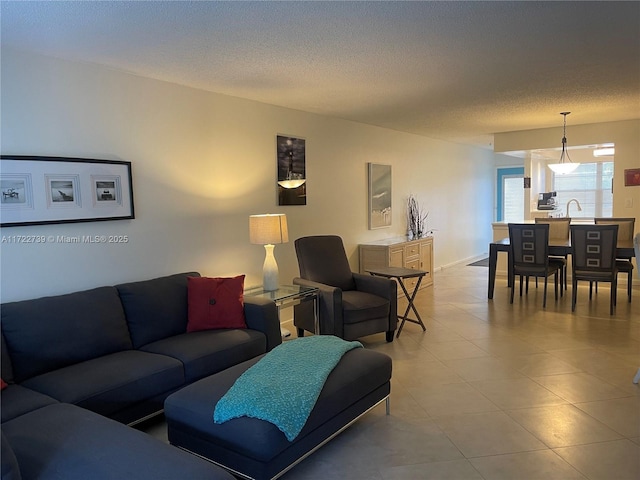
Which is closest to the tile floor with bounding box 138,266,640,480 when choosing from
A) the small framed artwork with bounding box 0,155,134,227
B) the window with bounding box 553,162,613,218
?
the small framed artwork with bounding box 0,155,134,227

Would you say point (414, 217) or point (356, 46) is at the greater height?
point (356, 46)

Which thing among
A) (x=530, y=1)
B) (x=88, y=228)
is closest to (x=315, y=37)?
(x=530, y=1)

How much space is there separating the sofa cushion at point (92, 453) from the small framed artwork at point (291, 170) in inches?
123

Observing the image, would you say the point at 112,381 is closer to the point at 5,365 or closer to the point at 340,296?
the point at 5,365

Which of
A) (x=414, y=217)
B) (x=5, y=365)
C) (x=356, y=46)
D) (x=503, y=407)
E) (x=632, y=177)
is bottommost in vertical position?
(x=503, y=407)

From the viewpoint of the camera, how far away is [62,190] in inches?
121

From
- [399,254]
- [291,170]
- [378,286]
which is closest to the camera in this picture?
[378,286]

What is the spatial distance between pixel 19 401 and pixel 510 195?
10.1m

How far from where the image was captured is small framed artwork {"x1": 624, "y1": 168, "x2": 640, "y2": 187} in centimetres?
633

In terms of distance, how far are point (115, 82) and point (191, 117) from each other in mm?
685

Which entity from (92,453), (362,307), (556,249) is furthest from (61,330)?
(556,249)

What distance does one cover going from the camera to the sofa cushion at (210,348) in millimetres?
2896

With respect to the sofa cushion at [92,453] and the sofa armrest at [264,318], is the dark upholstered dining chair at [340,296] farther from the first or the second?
the sofa cushion at [92,453]

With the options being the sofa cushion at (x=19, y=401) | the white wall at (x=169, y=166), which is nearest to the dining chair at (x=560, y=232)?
the white wall at (x=169, y=166)
